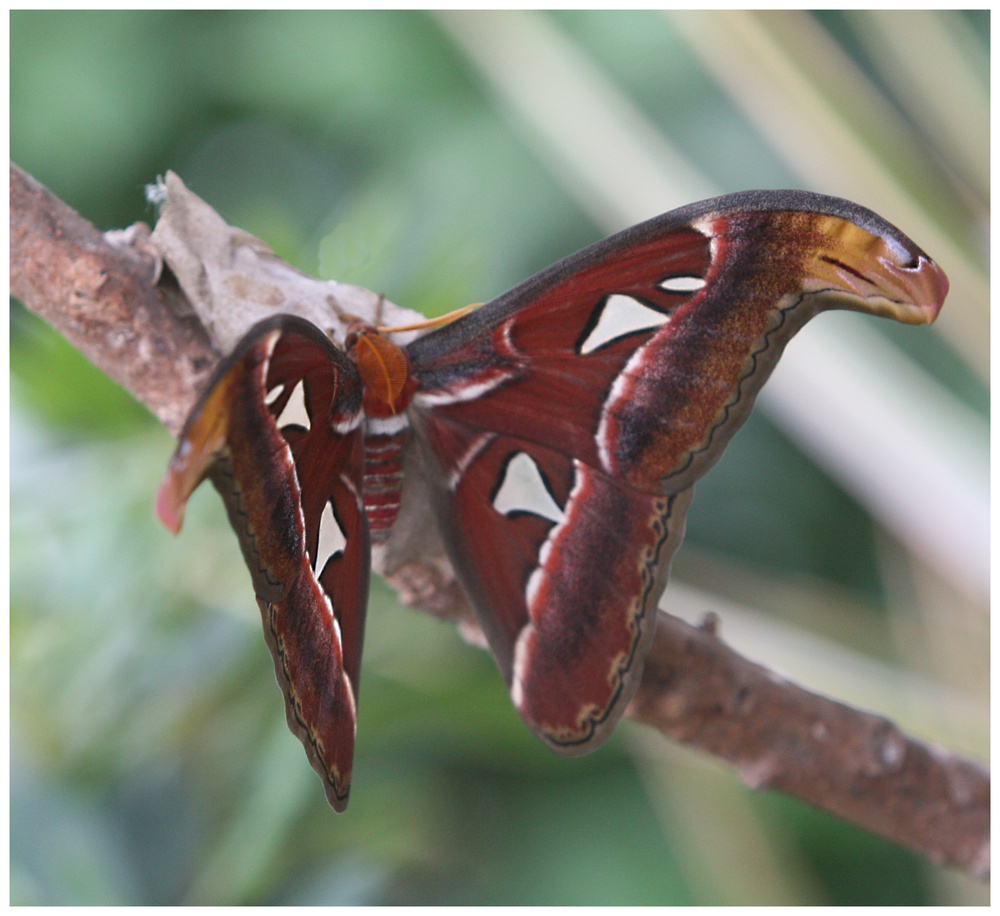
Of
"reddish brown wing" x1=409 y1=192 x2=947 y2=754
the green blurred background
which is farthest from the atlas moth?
the green blurred background

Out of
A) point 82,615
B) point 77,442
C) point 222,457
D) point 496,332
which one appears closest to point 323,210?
point 77,442

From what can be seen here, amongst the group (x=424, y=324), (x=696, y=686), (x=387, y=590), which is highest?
(x=424, y=324)

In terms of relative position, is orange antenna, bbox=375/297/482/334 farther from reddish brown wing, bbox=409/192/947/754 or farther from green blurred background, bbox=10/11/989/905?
green blurred background, bbox=10/11/989/905

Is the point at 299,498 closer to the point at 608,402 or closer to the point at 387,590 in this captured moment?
the point at 608,402

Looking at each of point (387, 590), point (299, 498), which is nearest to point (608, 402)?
point (299, 498)

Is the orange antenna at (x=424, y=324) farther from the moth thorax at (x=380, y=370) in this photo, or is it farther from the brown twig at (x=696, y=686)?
the brown twig at (x=696, y=686)

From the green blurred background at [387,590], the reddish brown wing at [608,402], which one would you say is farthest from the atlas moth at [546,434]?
the green blurred background at [387,590]

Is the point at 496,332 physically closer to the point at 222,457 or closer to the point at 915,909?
the point at 222,457
